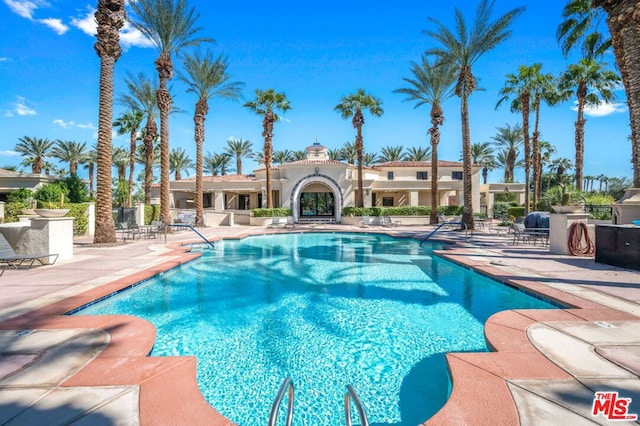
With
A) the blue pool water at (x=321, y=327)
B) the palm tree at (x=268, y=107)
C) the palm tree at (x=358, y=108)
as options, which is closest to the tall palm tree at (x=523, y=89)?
the palm tree at (x=358, y=108)

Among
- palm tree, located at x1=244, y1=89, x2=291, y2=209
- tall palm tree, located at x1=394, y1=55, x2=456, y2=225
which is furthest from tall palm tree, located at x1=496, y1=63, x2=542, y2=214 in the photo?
palm tree, located at x1=244, y1=89, x2=291, y2=209

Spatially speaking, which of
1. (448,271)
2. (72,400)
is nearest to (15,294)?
(72,400)

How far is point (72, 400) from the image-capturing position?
288cm

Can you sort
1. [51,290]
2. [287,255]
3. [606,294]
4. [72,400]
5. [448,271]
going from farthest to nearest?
1. [287,255]
2. [448,271]
3. [51,290]
4. [606,294]
5. [72,400]

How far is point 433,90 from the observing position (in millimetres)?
25859

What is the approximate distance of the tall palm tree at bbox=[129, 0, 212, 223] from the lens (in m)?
18.5

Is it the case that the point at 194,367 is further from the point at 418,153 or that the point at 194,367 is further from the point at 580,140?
the point at 418,153

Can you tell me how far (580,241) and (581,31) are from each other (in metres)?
12.0

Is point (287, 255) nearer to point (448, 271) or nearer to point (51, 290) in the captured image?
point (448, 271)

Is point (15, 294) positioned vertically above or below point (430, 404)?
above

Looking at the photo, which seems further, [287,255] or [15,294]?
[287,255]

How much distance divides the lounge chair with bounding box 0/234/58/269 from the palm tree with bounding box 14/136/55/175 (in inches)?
1989

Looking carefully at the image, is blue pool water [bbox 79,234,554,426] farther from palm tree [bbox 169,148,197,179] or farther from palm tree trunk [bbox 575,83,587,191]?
palm tree [bbox 169,148,197,179]

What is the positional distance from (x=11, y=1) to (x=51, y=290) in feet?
51.2
